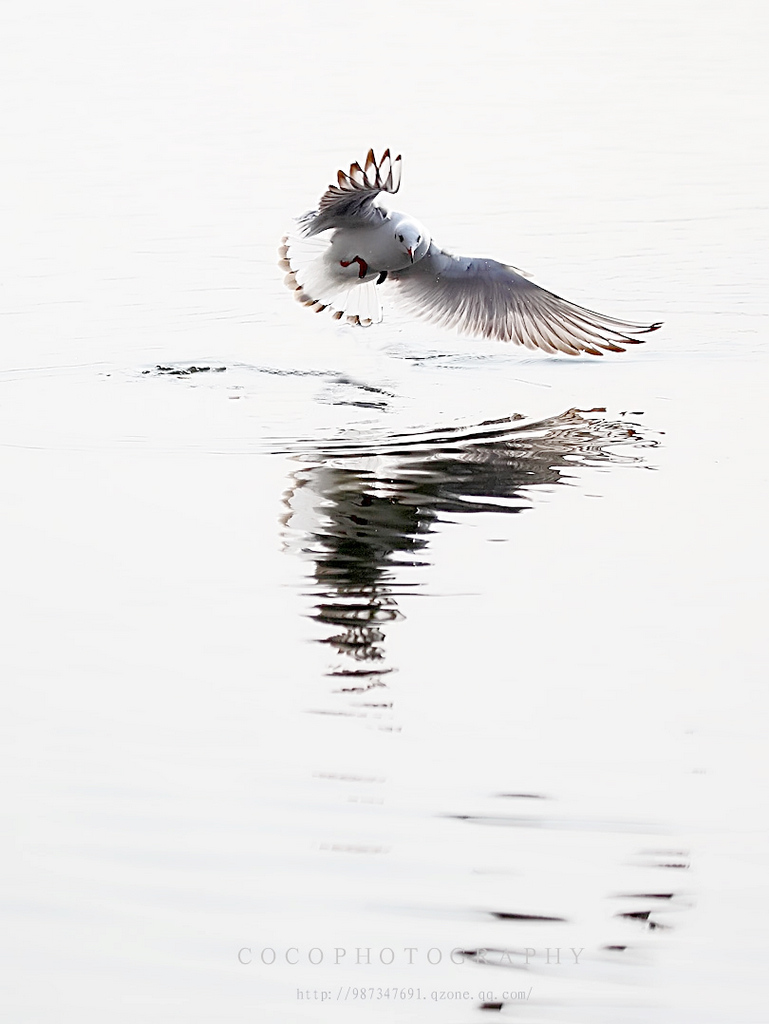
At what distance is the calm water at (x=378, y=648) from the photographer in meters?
4.26

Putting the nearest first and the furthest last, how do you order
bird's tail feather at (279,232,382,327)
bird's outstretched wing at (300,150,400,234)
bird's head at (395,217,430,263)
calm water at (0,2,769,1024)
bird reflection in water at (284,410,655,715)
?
calm water at (0,2,769,1024), bird reflection in water at (284,410,655,715), bird's outstretched wing at (300,150,400,234), bird's head at (395,217,430,263), bird's tail feather at (279,232,382,327)

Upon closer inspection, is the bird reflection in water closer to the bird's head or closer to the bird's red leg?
the bird's head

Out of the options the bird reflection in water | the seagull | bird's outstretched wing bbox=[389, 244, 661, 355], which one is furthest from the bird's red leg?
the bird reflection in water

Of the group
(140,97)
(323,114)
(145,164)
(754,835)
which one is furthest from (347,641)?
(140,97)

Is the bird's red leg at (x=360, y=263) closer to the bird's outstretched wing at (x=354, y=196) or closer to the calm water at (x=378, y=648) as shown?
the bird's outstretched wing at (x=354, y=196)

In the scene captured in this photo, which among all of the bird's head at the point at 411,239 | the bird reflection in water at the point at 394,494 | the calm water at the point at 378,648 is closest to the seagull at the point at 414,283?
the bird's head at the point at 411,239

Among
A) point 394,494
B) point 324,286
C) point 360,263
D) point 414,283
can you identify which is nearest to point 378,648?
point 394,494

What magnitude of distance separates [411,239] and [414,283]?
884 mm

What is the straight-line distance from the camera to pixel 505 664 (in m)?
5.79

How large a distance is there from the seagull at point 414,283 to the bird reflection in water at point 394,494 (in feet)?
2.75

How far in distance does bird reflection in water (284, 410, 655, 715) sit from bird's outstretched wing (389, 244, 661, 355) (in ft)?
2.64

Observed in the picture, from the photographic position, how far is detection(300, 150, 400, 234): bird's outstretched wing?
8781 mm

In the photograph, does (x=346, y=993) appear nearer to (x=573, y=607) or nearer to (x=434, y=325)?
(x=573, y=607)

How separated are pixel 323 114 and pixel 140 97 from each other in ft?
11.0
